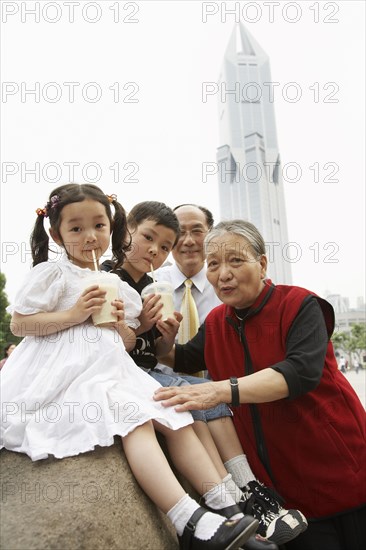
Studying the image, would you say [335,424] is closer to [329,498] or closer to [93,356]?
[329,498]

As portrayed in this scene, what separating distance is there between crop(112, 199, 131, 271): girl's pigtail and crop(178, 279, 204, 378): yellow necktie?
3.08 ft

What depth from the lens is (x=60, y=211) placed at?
268 centimetres

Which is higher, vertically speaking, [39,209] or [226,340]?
[39,209]

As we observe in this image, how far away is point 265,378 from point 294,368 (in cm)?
16

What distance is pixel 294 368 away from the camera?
2.30 metres

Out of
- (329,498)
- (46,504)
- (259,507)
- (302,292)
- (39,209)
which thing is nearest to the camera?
(46,504)

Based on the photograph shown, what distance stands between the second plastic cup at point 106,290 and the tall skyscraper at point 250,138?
70.4 m

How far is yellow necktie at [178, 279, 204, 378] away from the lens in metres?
3.76

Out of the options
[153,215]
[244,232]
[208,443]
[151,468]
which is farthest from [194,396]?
[153,215]

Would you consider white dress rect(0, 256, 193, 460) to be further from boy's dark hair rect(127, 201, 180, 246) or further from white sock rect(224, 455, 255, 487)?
boy's dark hair rect(127, 201, 180, 246)

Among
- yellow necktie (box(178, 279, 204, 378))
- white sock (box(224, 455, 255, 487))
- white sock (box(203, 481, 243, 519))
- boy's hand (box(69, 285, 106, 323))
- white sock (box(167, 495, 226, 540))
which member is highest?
boy's hand (box(69, 285, 106, 323))

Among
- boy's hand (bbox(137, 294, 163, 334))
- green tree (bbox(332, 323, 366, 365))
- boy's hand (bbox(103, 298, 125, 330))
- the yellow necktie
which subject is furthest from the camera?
green tree (bbox(332, 323, 366, 365))

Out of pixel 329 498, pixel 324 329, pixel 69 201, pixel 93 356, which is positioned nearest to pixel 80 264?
pixel 69 201

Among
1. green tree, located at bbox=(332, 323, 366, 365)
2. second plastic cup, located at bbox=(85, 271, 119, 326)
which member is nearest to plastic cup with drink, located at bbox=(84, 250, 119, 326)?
second plastic cup, located at bbox=(85, 271, 119, 326)
